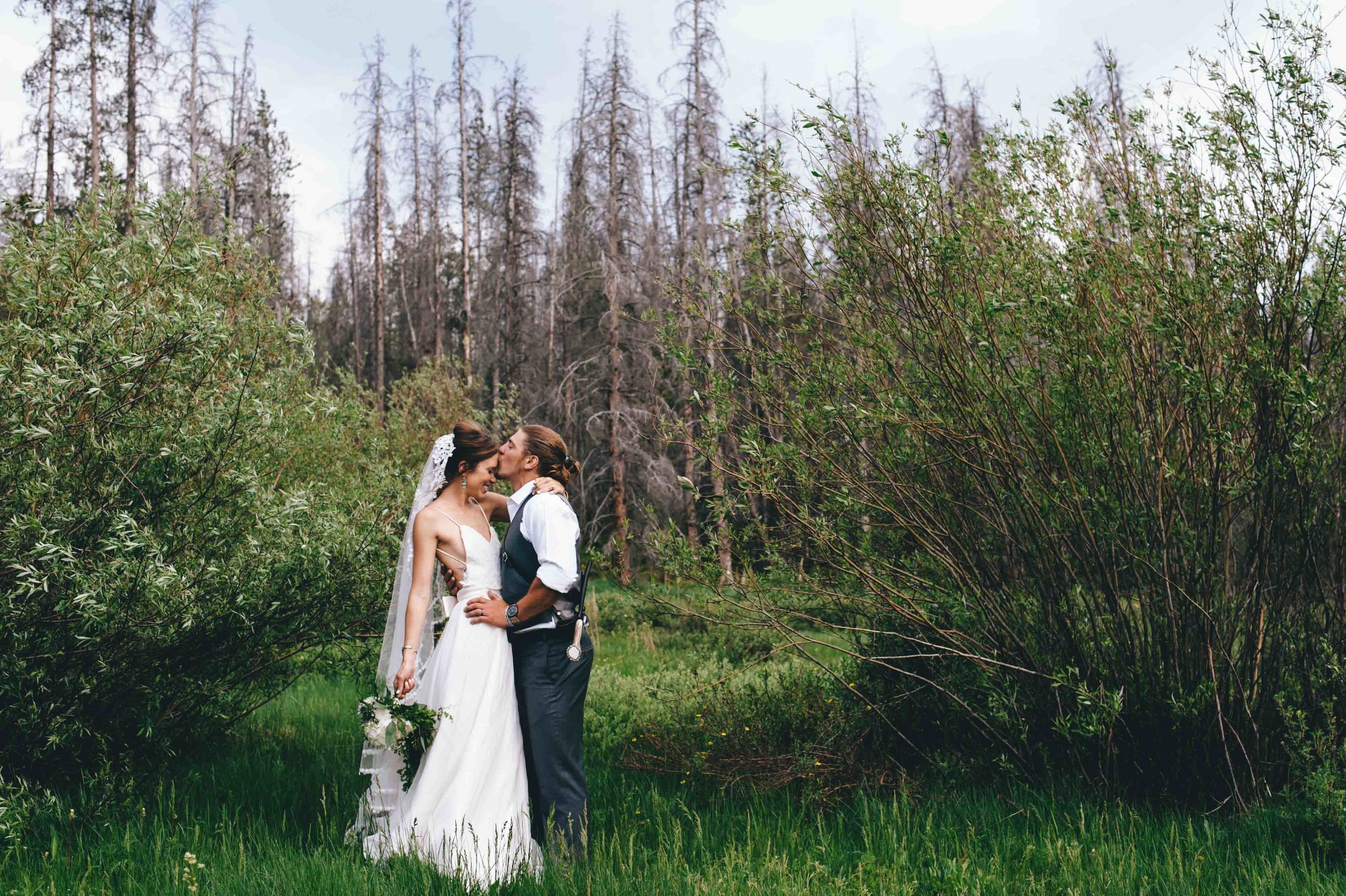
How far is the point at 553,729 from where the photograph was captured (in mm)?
4551

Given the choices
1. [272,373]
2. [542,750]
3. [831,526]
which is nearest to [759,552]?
[831,526]

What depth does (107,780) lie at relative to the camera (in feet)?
16.0

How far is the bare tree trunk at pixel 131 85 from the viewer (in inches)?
803

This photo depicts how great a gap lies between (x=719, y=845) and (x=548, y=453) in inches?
87.6

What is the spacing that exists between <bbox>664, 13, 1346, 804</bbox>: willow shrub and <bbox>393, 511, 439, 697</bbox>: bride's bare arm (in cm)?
150

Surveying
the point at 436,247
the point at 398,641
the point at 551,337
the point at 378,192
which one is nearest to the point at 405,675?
the point at 398,641

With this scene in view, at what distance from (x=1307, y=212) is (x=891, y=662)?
10.9ft

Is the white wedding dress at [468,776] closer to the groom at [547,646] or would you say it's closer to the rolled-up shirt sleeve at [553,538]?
the groom at [547,646]

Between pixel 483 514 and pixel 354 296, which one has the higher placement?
pixel 354 296

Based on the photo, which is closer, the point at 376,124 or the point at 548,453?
the point at 548,453

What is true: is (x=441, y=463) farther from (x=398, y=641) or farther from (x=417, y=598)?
(x=398, y=641)

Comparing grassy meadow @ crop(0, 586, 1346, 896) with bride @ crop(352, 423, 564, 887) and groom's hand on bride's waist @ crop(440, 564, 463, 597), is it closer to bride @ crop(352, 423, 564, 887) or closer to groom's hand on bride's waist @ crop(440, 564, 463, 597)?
bride @ crop(352, 423, 564, 887)

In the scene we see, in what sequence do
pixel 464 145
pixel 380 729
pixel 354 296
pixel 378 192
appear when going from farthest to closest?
pixel 354 296
pixel 378 192
pixel 464 145
pixel 380 729

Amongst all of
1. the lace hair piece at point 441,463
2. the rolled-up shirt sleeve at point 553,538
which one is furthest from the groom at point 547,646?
the lace hair piece at point 441,463
